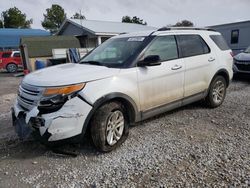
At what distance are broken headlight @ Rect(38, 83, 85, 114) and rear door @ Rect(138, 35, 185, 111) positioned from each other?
1.23m

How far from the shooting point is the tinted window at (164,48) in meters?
4.09

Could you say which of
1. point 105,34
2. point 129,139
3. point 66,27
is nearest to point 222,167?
point 129,139

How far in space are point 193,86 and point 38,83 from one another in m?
3.01

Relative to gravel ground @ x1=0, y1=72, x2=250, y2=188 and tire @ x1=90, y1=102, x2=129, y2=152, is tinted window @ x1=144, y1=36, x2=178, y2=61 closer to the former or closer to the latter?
tire @ x1=90, y1=102, x2=129, y2=152

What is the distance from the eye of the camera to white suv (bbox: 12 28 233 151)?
311 centimetres

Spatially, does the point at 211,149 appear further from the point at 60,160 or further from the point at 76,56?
the point at 76,56

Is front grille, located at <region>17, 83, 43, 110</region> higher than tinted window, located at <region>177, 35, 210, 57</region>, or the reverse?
tinted window, located at <region>177, 35, 210, 57</region>

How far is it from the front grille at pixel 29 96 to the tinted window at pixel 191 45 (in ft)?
9.08

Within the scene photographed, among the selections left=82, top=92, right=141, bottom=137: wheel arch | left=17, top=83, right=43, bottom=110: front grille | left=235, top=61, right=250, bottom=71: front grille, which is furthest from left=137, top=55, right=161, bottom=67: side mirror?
left=235, top=61, right=250, bottom=71: front grille

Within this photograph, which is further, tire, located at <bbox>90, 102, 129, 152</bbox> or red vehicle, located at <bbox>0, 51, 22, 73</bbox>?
red vehicle, located at <bbox>0, 51, 22, 73</bbox>

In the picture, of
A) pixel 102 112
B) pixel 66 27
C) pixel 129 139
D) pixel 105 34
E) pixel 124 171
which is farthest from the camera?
pixel 66 27

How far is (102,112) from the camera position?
Result: 132 inches

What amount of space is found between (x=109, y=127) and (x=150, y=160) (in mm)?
758

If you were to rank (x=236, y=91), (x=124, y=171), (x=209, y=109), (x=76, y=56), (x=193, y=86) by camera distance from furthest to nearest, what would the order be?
(x=76, y=56)
(x=236, y=91)
(x=209, y=109)
(x=193, y=86)
(x=124, y=171)
